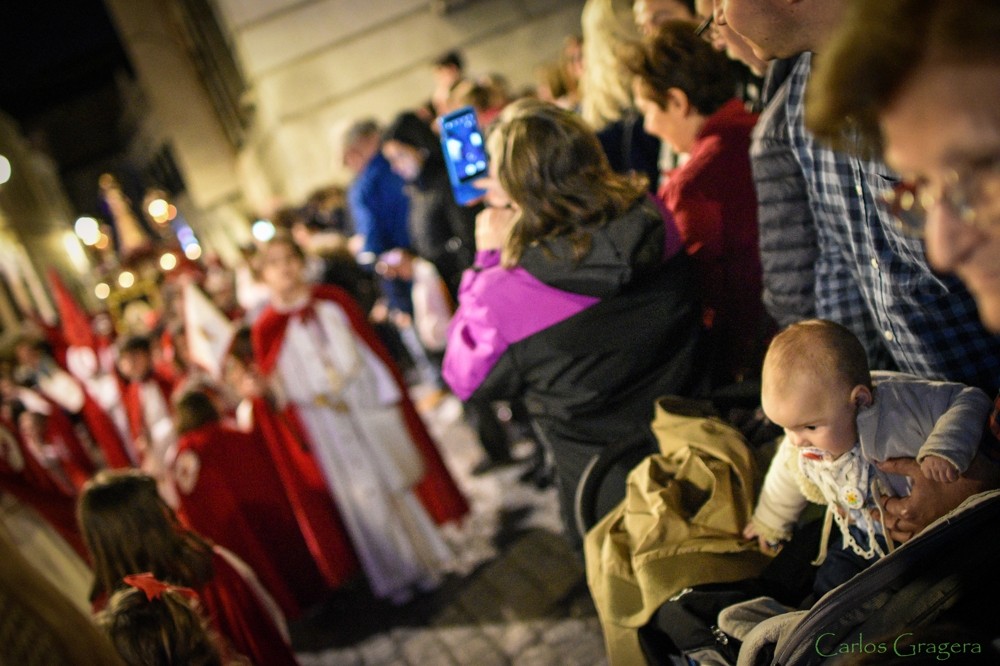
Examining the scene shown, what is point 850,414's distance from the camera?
159 centimetres

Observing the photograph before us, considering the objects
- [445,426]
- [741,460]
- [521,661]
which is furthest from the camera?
[445,426]

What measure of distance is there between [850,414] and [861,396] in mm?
50

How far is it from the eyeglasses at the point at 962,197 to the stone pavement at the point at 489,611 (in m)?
2.42

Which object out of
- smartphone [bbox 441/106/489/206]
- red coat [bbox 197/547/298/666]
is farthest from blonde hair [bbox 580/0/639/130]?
red coat [bbox 197/547/298/666]

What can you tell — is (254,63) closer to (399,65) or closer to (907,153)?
(399,65)

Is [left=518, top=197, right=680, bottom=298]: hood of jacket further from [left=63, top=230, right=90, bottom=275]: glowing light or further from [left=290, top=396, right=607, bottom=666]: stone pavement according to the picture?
[left=63, top=230, right=90, bottom=275]: glowing light

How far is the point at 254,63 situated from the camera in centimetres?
991

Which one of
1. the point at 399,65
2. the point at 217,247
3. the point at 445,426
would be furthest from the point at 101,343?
the point at 217,247

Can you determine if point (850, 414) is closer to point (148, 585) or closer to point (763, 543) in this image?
point (763, 543)

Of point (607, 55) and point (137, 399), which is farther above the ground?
point (607, 55)

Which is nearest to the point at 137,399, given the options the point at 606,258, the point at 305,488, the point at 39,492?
the point at 39,492

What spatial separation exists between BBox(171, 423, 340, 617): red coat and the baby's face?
3478 millimetres

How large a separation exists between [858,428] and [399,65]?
400 inches

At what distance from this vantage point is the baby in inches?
62.1
